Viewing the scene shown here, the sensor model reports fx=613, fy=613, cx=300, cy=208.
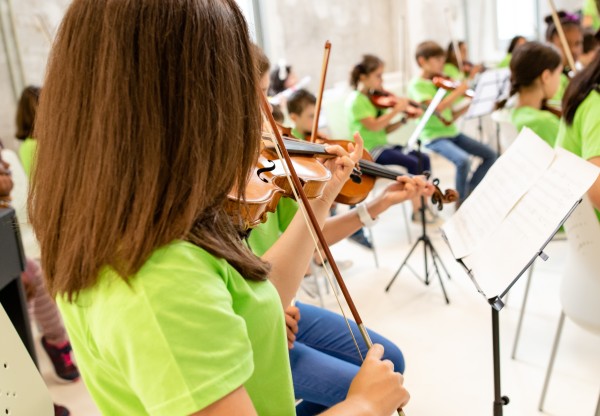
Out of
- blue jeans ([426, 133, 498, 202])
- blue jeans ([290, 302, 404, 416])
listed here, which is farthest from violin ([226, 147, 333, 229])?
blue jeans ([426, 133, 498, 202])

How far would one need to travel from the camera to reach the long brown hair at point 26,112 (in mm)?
2701

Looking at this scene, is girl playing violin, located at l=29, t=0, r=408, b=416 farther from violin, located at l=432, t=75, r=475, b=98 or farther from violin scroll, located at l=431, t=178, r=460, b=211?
violin, located at l=432, t=75, r=475, b=98

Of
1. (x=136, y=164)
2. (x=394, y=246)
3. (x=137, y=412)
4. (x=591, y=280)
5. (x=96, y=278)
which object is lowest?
(x=394, y=246)

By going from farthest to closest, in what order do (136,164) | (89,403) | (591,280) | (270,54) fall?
(270,54)
(89,403)
(591,280)
(136,164)

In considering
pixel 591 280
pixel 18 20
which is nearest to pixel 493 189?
pixel 591 280

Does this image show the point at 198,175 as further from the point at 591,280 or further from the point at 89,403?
the point at 89,403

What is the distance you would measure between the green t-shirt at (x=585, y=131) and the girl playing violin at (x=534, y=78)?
89 centimetres

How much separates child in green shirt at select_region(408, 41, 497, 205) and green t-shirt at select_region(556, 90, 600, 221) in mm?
2107

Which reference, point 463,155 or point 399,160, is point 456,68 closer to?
point 463,155

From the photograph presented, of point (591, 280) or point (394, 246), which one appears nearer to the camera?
point (591, 280)

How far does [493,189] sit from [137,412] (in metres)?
0.82

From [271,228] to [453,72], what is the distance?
4.46 meters

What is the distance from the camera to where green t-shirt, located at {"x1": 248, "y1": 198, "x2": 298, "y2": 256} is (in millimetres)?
1367

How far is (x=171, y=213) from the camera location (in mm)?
672
